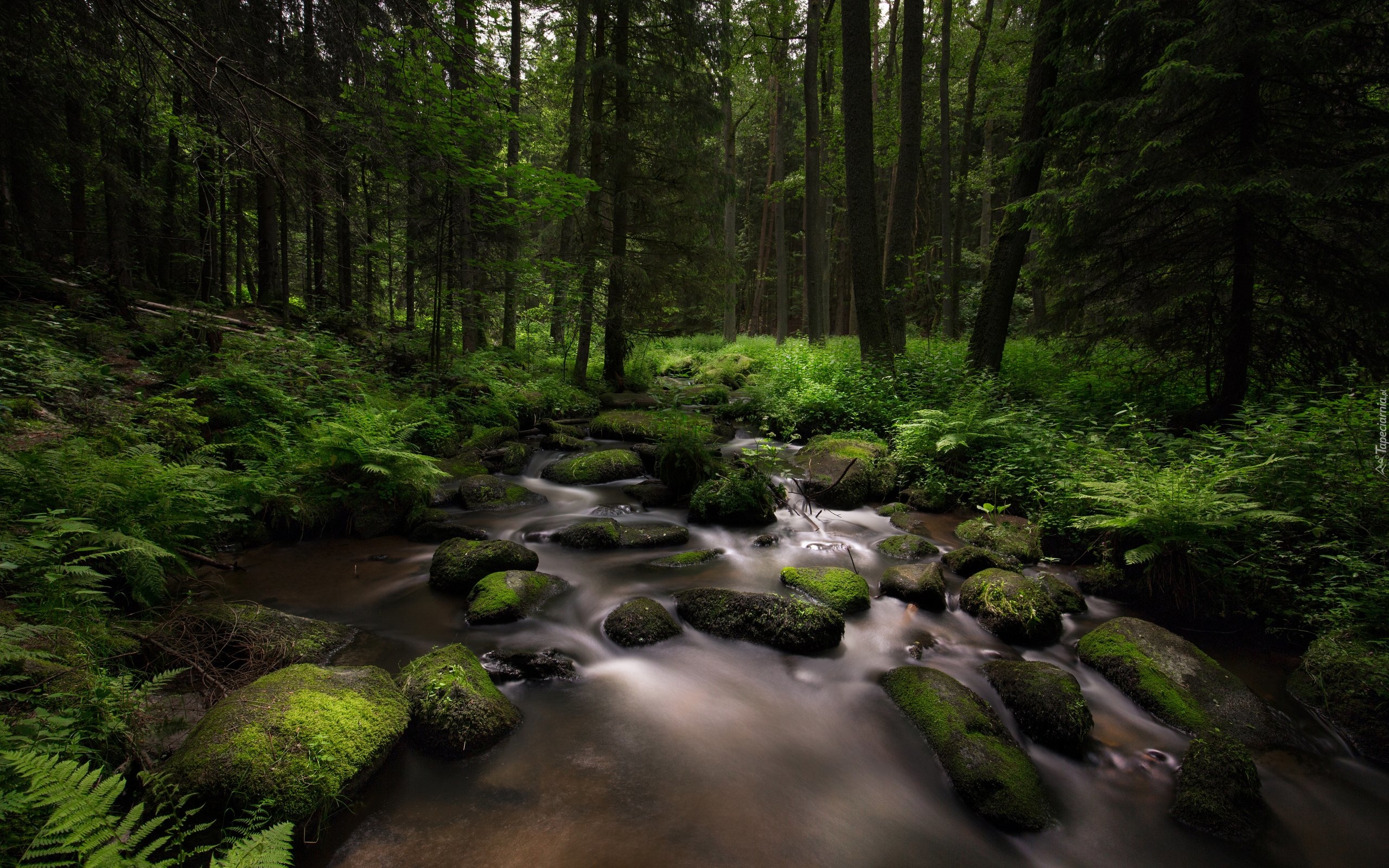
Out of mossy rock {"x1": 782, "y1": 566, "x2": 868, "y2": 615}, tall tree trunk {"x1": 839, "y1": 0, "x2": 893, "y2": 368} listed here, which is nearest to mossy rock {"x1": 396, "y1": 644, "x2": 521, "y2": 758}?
mossy rock {"x1": 782, "y1": 566, "x2": 868, "y2": 615}

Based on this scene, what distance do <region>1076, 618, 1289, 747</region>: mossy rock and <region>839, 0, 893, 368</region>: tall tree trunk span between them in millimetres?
7694

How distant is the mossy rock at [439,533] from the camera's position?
6844mm

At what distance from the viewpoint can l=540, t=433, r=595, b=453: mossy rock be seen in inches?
426


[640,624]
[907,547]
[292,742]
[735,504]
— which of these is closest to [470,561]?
[640,624]

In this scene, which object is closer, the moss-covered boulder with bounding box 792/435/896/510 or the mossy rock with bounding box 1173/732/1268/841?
the mossy rock with bounding box 1173/732/1268/841

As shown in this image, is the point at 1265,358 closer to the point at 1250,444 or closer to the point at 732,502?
the point at 1250,444

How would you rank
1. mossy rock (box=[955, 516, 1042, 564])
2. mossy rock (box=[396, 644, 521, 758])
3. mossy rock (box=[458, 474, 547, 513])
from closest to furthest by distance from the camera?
1. mossy rock (box=[396, 644, 521, 758])
2. mossy rock (box=[955, 516, 1042, 564])
3. mossy rock (box=[458, 474, 547, 513])

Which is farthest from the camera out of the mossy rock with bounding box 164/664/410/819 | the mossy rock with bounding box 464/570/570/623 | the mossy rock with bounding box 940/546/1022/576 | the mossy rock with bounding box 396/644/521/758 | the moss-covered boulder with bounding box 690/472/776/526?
the moss-covered boulder with bounding box 690/472/776/526

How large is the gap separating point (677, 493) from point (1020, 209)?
7.10 meters

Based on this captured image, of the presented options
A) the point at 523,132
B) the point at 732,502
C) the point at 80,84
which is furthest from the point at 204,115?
the point at 523,132

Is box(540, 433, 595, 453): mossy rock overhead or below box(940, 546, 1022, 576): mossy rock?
overhead

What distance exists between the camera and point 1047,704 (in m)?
4.04

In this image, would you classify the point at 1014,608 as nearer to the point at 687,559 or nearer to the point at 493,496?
the point at 687,559

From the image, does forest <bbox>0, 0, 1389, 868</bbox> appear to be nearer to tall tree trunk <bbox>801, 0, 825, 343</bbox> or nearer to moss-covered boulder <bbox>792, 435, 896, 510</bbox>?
moss-covered boulder <bbox>792, 435, 896, 510</bbox>
